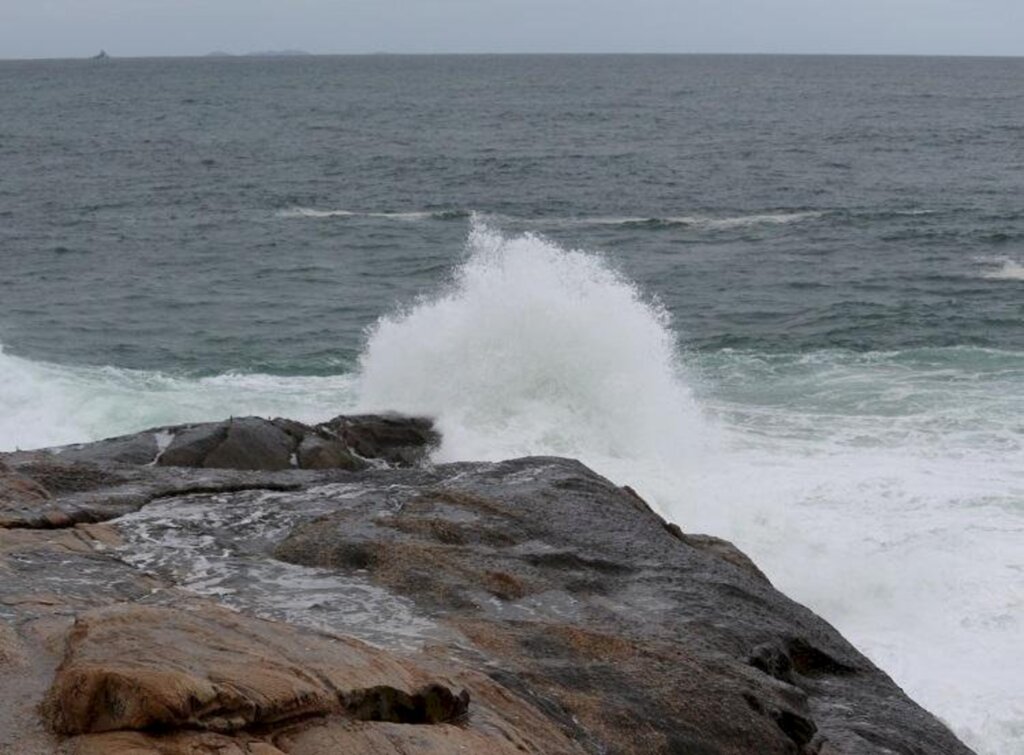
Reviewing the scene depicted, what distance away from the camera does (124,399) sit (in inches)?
727

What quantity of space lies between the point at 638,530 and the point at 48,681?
401 cm

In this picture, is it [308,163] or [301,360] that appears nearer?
[301,360]

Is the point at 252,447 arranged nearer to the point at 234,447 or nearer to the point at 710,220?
the point at 234,447

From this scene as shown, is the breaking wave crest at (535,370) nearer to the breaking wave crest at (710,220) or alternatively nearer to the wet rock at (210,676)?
the wet rock at (210,676)

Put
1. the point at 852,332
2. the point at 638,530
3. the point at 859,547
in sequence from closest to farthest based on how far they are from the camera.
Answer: the point at 638,530
the point at 859,547
the point at 852,332

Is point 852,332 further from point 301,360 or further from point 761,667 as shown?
point 761,667

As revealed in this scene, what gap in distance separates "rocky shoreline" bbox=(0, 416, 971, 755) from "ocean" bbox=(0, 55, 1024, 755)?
3.07 metres

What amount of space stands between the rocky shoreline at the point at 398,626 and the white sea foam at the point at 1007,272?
67.8 feet

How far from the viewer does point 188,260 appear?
99.8 ft

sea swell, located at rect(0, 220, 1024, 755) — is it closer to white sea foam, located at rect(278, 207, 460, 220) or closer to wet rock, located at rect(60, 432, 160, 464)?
wet rock, located at rect(60, 432, 160, 464)

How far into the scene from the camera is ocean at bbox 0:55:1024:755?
13.3 meters

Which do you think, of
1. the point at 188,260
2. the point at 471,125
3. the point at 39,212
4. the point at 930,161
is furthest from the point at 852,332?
the point at 471,125

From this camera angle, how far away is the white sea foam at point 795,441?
11586 mm

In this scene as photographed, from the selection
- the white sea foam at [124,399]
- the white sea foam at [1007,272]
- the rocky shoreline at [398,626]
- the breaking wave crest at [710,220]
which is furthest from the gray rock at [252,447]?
the breaking wave crest at [710,220]
